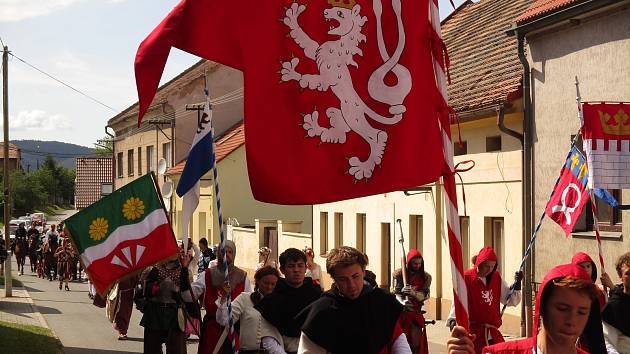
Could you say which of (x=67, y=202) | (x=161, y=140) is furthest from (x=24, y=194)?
(x=161, y=140)

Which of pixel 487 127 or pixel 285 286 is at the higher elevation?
pixel 487 127

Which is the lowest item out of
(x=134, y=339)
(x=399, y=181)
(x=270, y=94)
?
(x=134, y=339)

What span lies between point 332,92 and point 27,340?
1293 cm

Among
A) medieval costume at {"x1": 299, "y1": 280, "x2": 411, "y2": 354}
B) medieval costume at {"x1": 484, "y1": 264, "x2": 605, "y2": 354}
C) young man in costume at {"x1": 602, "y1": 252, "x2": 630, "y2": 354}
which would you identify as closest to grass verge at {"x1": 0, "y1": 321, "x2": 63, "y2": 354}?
young man in costume at {"x1": 602, "y1": 252, "x2": 630, "y2": 354}

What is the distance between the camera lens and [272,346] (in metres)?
8.44

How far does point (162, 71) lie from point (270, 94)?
0.54 m

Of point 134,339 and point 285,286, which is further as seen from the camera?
point 134,339

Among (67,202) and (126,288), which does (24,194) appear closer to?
(67,202)

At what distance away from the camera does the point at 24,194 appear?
13088cm

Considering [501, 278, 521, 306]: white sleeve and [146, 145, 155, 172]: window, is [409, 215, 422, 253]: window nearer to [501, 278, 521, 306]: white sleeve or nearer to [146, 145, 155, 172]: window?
[501, 278, 521, 306]: white sleeve

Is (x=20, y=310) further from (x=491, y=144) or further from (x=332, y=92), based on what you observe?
(x=332, y=92)

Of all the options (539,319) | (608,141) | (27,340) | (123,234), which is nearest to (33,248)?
(27,340)

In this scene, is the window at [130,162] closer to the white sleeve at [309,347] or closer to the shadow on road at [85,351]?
the shadow on road at [85,351]

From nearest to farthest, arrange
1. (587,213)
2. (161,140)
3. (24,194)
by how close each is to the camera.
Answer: (587,213) < (161,140) < (24,194)
